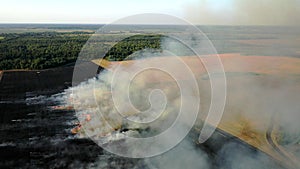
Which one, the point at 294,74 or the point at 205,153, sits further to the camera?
the point at 294,74

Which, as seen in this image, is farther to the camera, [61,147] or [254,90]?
[254,90]

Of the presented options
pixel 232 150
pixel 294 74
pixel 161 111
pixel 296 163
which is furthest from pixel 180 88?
pixel 294 74

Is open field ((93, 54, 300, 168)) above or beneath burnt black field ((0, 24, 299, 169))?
above

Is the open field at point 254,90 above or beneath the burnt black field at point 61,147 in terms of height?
above

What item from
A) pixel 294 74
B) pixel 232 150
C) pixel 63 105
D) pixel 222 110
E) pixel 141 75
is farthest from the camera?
pixel 294 74

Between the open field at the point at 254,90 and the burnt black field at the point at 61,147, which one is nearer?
the burnt black field at the point at 61,147

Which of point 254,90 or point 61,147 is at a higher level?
point 254,90

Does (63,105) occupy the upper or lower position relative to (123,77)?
lower

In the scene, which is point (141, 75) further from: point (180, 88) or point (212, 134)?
point (212, 134)

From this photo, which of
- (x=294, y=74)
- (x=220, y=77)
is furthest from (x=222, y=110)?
(x=294, y=74)

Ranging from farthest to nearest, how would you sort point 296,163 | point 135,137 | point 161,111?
1. point 161,111
2. point 135,137
3. point 296,163

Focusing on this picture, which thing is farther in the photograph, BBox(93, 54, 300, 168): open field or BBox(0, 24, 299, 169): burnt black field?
BBox(93, 54, 300, 168): open field
